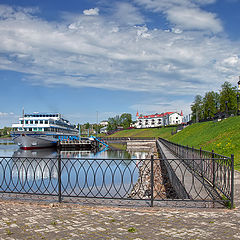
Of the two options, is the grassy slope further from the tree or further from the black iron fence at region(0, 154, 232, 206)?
the tree

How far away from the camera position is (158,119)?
526 ft

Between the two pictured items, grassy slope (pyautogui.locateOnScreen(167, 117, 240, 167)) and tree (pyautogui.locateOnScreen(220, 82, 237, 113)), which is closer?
grassy slope (pyautogui.locateOnScreen(167, 117, 240, 167))

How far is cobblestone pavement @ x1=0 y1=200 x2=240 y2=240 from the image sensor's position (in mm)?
4641

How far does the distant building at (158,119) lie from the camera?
150375mm

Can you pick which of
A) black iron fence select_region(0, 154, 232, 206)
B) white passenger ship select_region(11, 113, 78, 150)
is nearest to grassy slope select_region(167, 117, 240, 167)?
black iron fence select_region(0, 154, 232, 206)

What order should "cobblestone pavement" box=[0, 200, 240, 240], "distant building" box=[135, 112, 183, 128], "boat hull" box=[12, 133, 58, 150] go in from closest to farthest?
"cobblestone pavement" box=[0, 200, 240, 240], "boat hull" box=[12, 133, 58, 150], "distant building" box=[135, 112, 183, 128]

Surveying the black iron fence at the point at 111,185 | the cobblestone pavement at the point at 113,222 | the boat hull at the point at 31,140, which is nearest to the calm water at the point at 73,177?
the black iron fence at the point at 111,185

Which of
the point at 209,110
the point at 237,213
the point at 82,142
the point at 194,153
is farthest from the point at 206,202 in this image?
the point at 209,110

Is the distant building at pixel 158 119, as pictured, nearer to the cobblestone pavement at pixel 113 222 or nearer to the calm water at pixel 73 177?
the calm water at pixel 73 177

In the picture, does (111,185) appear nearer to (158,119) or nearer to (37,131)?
(37,131)

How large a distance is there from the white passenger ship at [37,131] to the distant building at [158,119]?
9587 cm

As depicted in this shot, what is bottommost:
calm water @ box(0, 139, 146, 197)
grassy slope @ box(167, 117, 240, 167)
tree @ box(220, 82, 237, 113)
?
calm water @ box(0, 139, 146, 197)

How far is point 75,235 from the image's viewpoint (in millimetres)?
4648

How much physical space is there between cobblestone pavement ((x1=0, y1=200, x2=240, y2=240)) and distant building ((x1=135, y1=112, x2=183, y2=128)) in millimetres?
143054
